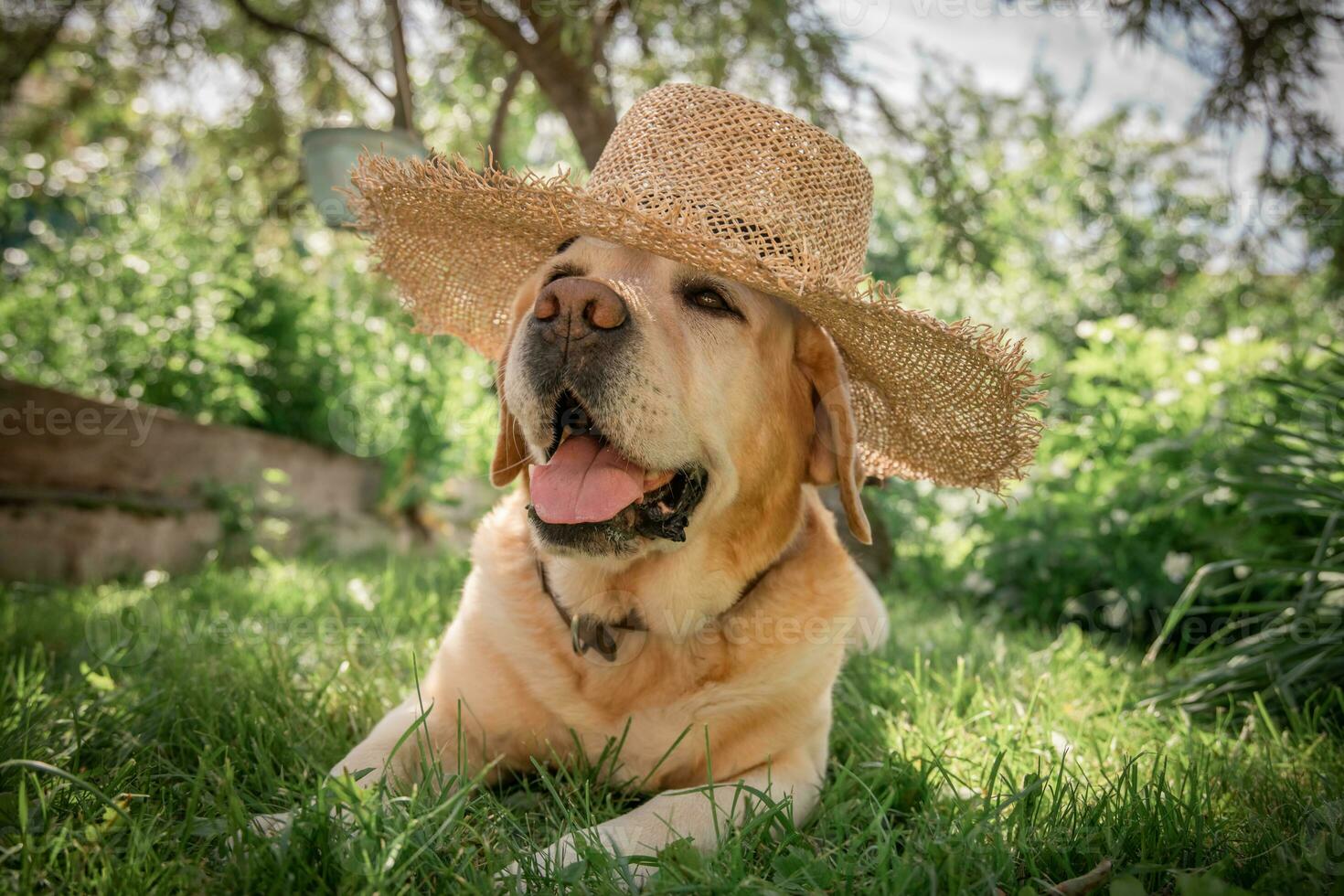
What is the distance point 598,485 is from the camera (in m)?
1.91

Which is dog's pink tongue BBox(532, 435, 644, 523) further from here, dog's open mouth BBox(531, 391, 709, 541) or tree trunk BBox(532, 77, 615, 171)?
tree trunk BBox(532, 77, 615, 171)

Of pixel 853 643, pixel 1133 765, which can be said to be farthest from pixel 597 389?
pixel 853 643

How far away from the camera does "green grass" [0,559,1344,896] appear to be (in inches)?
52.8

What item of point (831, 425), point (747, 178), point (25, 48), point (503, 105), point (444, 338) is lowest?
point (444, 338)

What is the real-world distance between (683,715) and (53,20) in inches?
208

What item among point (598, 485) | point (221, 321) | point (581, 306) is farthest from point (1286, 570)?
point (221, 321)

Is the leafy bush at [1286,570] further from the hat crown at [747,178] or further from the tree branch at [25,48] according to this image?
the tree branch at [25,48]

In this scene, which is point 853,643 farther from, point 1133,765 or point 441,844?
point 441,844

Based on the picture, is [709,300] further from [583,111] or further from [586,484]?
[583,111]

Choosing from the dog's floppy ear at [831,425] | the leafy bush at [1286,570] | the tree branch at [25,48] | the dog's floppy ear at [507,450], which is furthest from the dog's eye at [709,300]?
the tree branch at [25,48]

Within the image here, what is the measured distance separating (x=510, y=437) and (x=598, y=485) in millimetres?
496

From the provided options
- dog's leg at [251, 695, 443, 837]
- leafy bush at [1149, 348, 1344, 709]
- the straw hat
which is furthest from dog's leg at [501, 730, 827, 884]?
leafy bush at [1149, 348, 1344, 709]

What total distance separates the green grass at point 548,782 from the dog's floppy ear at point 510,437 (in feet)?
1.82

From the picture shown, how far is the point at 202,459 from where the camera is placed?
186 inches
